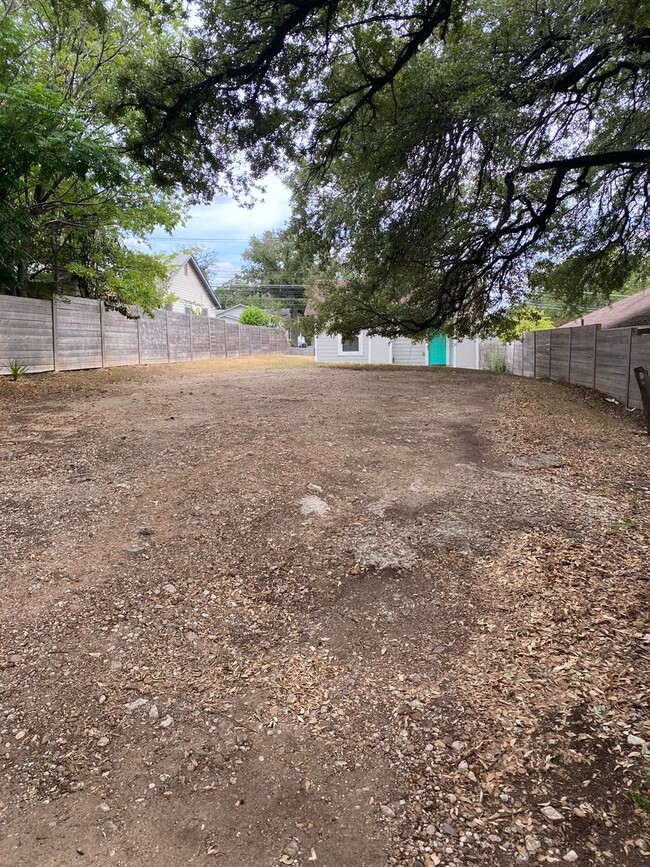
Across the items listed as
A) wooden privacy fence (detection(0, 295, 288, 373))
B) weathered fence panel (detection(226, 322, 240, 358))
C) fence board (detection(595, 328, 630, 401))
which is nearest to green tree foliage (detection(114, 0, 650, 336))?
fence board (detection(595, 328, 630, 401))

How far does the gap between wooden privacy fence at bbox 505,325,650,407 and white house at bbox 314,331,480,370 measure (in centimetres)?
604

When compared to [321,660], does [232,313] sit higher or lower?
higher

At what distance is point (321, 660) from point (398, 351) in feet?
66.2

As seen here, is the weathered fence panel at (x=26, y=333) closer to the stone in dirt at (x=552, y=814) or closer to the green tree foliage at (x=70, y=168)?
the green tree foliage at (x=70, y=168)

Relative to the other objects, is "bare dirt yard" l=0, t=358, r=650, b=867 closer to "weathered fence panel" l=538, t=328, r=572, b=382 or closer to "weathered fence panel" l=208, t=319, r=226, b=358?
"weathered fence panel" l=538, t=328, r=572, b=382

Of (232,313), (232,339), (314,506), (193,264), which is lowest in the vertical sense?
(314,506)

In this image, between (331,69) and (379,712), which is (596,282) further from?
(379,712)

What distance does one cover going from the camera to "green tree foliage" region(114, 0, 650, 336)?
18.8 ft

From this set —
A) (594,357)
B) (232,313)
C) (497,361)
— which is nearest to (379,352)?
(497,361)

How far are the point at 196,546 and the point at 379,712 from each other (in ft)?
5.26

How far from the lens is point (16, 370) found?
955cm

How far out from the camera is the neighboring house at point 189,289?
2691 cm

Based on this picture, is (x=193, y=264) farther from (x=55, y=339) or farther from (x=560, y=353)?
(x=560, y=353)

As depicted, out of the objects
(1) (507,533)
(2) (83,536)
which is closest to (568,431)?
(1) (507,533)
